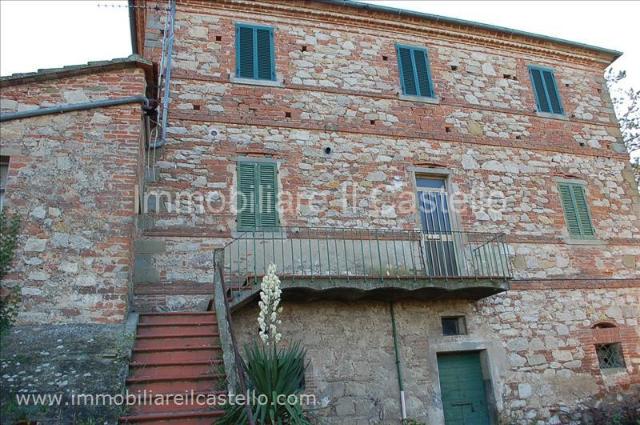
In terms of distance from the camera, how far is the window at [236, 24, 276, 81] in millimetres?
9695

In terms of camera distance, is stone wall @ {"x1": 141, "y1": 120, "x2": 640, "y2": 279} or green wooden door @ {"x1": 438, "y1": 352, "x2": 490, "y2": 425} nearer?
green wooden door @ {"x1": 438, "y1": 352, "x2": 490, "y2": 425}

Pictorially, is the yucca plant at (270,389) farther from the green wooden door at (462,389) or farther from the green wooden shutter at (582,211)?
the green wooden shutter at (582,211)

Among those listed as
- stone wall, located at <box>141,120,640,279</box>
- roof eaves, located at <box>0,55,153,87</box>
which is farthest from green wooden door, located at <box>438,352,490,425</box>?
roof eaves, located at <box>0,55,153,87</box>

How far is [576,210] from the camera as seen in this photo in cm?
1055

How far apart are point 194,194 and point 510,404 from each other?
21.5 feet

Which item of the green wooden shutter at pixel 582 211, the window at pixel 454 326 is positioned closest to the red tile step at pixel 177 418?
the window at pixel 454 326

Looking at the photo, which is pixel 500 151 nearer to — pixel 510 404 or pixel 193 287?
pixel 510 404

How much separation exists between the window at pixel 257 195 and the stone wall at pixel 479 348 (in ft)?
5.13

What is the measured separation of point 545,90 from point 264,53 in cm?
667

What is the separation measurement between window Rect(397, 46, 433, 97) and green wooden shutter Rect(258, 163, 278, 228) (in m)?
3.57

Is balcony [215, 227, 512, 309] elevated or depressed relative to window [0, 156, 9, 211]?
depressed

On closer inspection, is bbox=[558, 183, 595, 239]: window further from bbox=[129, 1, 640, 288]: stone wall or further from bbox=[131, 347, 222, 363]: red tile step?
bbox=[131, 347, 222, 363]: red tile step

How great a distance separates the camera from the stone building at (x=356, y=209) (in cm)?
638

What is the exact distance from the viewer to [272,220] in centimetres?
867
